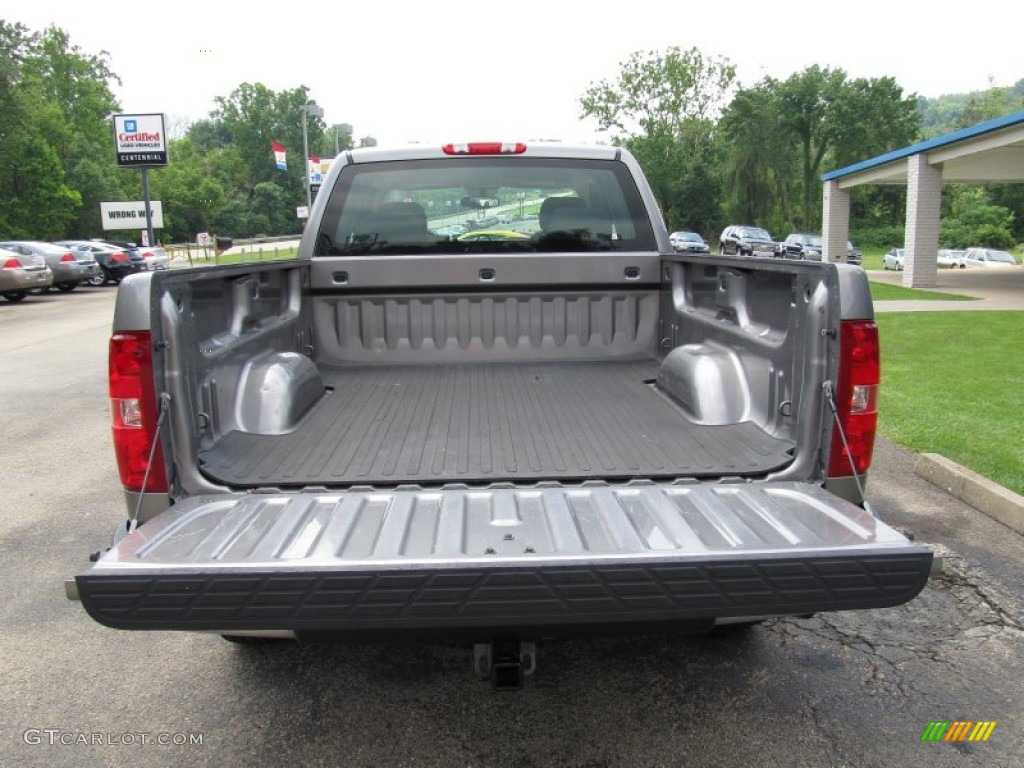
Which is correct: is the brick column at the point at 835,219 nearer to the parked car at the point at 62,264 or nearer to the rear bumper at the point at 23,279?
the parked car at the point at 62,264

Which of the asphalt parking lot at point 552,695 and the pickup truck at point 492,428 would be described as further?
the asphalt parking lot at point 552,695

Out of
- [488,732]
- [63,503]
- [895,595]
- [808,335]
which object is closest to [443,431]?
[488,732]

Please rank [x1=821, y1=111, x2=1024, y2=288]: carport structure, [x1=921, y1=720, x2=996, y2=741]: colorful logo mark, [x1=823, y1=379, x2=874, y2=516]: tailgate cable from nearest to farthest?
[x1=823, y1=379, x2=874, y2=516]: tailgate cable
[x1=921, y1=720, x2=996, y2=741]: colorful logo mark
[x1=821, y1=111, x2=1024, y2=288]: carport structure

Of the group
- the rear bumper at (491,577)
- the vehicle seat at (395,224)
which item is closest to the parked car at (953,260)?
the vehicle seat at (395,224)

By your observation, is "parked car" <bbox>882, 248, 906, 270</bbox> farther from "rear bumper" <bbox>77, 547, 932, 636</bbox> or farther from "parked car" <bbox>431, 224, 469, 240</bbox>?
"rear bumper" <bbox>77, 547, 932, 636</bbox>

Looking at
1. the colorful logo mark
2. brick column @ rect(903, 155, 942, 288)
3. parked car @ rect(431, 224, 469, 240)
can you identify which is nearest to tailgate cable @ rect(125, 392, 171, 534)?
parked car @ rect(431, 224, 469, 240)

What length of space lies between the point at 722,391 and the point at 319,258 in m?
2.32

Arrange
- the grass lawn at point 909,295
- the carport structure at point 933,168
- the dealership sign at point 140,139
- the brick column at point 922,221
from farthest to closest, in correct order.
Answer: the dealership sign at point 140,139 → the brick column at point 922,221 → the carport structure at point 933,168 → the grass lawn at point 909,295

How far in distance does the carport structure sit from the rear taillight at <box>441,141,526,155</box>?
18839 millimetres

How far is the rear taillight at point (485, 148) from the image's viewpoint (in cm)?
457

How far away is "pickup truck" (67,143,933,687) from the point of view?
2.11 meters

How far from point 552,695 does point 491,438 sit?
1.01 m

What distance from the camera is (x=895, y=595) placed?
7.13ft

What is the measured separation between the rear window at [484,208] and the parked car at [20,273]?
66.3 ft
